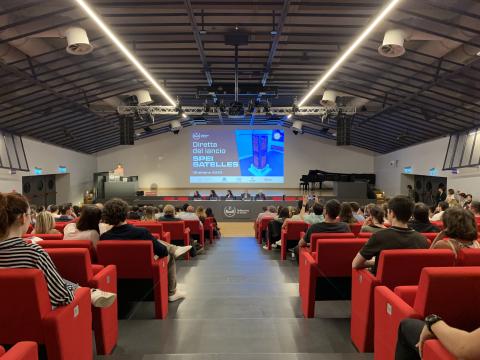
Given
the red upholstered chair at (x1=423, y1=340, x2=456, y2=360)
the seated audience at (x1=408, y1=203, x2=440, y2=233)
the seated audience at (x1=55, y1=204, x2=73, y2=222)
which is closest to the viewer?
the red upholstered chair at (x1=423, y1=340, x2=456, y2=360)

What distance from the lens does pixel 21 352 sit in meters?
1.38

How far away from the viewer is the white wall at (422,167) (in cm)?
1200

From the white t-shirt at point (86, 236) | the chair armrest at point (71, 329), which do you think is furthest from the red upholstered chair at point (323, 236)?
the chair armrest at point (71, 329)

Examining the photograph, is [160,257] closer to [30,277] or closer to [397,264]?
[30,277]

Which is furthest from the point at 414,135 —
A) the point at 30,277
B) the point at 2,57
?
the point at 30,277

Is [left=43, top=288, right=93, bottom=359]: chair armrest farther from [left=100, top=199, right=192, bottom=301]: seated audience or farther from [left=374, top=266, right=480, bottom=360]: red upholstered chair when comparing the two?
[left=374, top=266, right=480, bottom=360]: red upholstered chair

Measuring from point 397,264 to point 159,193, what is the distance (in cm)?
1937

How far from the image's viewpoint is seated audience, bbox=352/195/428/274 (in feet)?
8.68

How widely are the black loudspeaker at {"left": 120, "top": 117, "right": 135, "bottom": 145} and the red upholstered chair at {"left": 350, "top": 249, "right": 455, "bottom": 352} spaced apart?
11.4 meters

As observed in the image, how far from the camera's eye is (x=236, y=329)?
10.1 ft

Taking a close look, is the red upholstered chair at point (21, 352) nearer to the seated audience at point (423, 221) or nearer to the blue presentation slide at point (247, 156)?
the seated audience at point (423, 221)

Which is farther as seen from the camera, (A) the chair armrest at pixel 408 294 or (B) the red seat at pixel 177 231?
(B) the red seat at pixel 177 231

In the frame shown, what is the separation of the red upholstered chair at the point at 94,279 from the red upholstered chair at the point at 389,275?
5.84 feet

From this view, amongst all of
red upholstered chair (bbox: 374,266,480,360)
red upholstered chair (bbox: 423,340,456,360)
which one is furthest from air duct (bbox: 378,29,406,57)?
red upholstered chair (bbox: 423,340,456,360)
